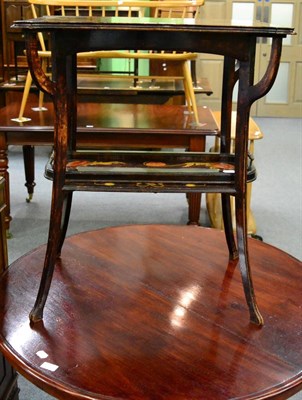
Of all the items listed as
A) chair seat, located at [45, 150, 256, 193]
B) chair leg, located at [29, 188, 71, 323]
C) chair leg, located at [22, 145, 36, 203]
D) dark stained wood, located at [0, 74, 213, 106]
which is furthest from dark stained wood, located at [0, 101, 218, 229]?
chair leg, located at [29, 188, 71, 323]

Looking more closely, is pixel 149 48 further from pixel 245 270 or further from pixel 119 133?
pixel 119 133

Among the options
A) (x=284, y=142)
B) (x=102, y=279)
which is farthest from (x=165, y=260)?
(x=284, y=142)

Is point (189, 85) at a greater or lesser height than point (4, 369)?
greater

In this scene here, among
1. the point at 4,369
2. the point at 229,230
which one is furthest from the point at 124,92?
the point at 4,369

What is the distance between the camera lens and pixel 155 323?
1.23 m

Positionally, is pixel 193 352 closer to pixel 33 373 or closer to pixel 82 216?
pixel 33 373

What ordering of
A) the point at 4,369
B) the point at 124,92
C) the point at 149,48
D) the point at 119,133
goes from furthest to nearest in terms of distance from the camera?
the point at 124,92, the point at 119,133, the point at 4,369, the point at 149,48

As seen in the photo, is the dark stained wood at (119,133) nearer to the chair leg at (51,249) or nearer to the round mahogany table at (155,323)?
the round mahogany table at (155,323)

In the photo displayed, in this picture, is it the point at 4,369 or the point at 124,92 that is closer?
the point at 4,369

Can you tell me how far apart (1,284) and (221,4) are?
619 centimetres

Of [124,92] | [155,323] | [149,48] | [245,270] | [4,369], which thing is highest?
[149,48]

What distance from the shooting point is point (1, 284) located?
1.40 meters

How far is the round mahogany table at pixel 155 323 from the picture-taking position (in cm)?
104

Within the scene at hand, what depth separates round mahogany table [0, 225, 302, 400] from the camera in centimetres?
104
